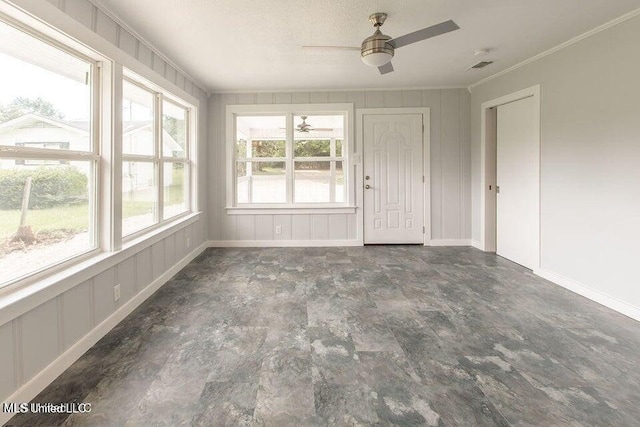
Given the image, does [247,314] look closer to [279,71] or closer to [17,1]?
[17,1]

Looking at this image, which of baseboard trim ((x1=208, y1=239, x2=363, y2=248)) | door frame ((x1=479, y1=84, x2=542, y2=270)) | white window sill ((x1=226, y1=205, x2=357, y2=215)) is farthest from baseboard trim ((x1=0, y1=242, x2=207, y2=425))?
door frame ((x1=479, y1=84, x2=542, y2=270))

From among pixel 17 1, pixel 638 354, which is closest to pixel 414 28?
pixel 17 1

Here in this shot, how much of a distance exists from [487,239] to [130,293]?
4636 mm

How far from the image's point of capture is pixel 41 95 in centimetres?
196

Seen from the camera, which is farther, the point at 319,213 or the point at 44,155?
the point at 319,213

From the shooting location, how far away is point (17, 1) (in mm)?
1660

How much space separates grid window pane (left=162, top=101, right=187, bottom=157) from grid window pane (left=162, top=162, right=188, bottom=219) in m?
0.16

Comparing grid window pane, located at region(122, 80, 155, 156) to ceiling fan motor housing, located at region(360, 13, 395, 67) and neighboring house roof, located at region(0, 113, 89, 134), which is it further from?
ceiling fan motor housing, located at region(360, 13, 395, 67)

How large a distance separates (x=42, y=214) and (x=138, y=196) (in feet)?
4.01

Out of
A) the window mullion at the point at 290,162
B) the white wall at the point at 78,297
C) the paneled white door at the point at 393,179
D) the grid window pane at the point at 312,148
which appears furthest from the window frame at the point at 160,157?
the paneled white door at the point at 393,179

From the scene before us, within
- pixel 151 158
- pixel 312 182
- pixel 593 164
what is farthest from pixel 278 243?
pixel 593 164

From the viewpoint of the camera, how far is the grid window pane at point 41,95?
1.73 m

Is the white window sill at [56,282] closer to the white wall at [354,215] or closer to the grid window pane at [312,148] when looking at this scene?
the white wall at [354,215]

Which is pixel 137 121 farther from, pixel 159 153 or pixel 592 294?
pixel 592 294
